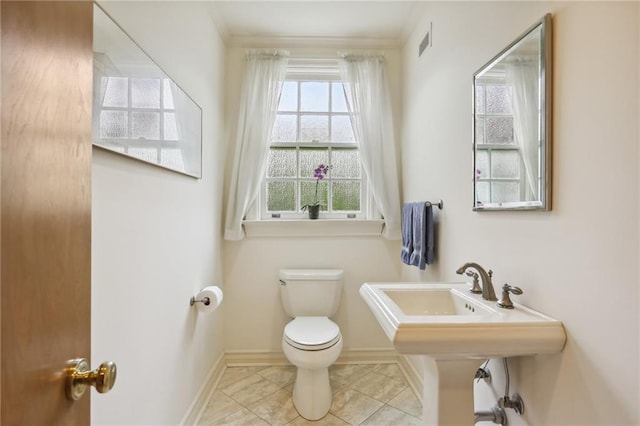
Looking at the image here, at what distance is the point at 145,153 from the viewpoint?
114cm

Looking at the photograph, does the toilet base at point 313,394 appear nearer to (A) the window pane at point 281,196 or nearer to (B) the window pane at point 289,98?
(A) the window pane at point 281,196

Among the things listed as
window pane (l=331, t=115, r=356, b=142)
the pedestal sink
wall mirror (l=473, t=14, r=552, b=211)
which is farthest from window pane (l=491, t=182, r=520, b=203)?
window pane (l=331, t=115, r=356, b=142)

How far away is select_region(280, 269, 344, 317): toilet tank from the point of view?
2.17m

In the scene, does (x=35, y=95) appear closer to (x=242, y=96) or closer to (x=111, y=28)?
(x=111, y=28)

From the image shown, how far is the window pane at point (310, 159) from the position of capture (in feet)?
8.04

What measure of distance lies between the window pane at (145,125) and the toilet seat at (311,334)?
1.29 metres

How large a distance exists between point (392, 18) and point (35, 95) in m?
2.21

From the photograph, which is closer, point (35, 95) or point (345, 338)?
point (35, 95)

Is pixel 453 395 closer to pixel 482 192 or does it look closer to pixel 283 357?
pixel 482 192

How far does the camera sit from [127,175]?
104 centimetres

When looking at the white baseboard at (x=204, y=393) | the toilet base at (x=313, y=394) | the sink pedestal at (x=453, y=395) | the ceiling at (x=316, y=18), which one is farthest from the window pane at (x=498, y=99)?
the white baseboard at (x=204, y=393)

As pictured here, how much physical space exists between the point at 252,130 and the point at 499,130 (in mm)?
1653

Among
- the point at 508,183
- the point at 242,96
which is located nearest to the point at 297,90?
the point at 242,96

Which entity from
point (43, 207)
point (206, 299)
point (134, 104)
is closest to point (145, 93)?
point (134, 104)
